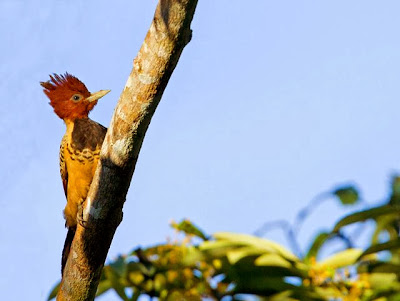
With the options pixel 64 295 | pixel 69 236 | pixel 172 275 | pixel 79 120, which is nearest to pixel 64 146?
pixel 79 120

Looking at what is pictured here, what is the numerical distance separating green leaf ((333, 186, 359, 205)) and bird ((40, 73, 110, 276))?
1.57 m

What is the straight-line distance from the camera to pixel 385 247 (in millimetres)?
3219

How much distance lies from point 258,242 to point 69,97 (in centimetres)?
199

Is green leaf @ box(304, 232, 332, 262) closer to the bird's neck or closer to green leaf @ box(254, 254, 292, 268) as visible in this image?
green leaf @ box(254, 254, 292, 268)

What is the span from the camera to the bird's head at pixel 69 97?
4.77 meters

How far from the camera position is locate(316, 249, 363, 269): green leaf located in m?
3.25

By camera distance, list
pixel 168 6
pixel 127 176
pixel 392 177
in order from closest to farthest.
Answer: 1. pixel 168 6
2. pixel 127 176
3. pixel 392 177

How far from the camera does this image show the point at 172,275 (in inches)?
127

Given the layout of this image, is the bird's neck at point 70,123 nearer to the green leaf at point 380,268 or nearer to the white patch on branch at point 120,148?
the white patch on branch at point 120,148

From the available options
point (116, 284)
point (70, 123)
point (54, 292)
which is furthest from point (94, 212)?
point (70, 123)

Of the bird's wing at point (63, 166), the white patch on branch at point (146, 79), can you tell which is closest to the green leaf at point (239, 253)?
the white patch on branch at point (146, 79)

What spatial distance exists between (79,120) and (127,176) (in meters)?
1.58

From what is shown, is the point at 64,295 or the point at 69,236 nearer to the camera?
the point at 64,295

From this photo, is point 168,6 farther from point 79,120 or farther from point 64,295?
point 79,120
